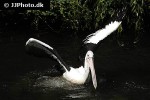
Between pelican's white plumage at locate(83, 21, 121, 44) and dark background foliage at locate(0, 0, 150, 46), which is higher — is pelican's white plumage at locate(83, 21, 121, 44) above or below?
below

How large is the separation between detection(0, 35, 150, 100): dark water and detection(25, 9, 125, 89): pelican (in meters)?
0.20

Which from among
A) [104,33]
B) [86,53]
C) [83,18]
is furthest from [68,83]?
[83,18]

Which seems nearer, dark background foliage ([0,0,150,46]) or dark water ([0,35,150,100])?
dark water ([0,35,150,100])

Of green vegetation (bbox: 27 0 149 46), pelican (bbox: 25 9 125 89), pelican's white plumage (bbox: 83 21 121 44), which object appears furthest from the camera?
green vegetation (bbox: 27 0 149 46)

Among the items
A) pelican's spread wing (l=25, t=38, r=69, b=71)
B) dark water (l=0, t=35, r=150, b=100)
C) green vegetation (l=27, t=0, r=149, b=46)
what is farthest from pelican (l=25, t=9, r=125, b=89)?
green vegetation (l=27, t=0, r=149, b=46)

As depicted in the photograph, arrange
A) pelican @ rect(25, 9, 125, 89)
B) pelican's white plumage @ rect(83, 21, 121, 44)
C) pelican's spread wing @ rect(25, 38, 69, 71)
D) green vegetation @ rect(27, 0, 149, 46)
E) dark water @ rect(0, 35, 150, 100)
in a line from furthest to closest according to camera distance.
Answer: green vegetation @ rect(27, 0, 149, 46)
pelican's white plumage @ rect(83, 21, 121, 44)
pelican @ rect(25, 9, 125, 89)
pelican's spread wing @ rect(25, 38, 69, 71)
dark water @ rect(0, 35, 150, 100)

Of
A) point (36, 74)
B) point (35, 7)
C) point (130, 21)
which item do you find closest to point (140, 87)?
point (36, 74)

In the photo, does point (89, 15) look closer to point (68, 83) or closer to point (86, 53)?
point (86, 53)

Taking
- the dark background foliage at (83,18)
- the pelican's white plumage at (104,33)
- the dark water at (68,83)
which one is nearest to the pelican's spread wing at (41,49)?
the dark water at (68,83)

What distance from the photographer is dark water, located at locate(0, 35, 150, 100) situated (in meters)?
9.69

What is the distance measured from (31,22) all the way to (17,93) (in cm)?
504

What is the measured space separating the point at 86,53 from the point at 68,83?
85 cm

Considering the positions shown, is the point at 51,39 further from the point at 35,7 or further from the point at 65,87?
the point at 65,87

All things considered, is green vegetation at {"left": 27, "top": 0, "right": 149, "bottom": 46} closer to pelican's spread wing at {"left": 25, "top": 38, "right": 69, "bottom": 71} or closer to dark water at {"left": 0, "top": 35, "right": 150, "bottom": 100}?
dark water at {"left": 0, "top": 35, "right": 150, "bottom": 100}
